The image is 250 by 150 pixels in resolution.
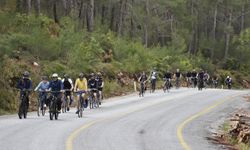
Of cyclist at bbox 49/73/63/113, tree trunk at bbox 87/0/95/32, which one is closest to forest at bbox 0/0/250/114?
tree trunk at bbox 87/0/95/32

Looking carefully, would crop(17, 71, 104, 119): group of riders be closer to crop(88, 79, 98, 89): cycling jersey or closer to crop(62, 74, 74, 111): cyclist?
crop(62, 74, 74, 111): cyclist

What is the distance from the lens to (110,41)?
50.8 metres

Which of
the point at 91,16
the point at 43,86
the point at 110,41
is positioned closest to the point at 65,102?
the point at 43,86

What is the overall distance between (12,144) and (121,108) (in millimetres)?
15349

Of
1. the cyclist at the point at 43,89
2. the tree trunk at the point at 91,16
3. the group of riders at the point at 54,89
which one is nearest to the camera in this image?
the group of riders at the point at 54,89

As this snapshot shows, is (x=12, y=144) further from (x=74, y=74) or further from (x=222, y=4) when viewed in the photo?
(x=222, y=4)

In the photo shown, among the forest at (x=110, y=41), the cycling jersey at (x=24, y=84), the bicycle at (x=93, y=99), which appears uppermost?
the forest at (x=110, y=41)

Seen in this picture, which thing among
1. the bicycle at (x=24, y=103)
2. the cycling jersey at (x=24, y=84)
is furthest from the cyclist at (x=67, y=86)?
the cycling jersey at (x=24, y=84)

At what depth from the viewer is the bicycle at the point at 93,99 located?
30.9 meters

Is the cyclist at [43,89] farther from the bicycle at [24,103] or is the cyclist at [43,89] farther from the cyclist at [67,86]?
the cyclist at [67,86]

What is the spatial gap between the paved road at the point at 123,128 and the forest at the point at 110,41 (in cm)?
569

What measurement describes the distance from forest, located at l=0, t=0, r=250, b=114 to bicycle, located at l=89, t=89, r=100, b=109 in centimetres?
413

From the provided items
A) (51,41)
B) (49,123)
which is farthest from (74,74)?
(49,123)

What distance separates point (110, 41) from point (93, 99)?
20.0 metres
